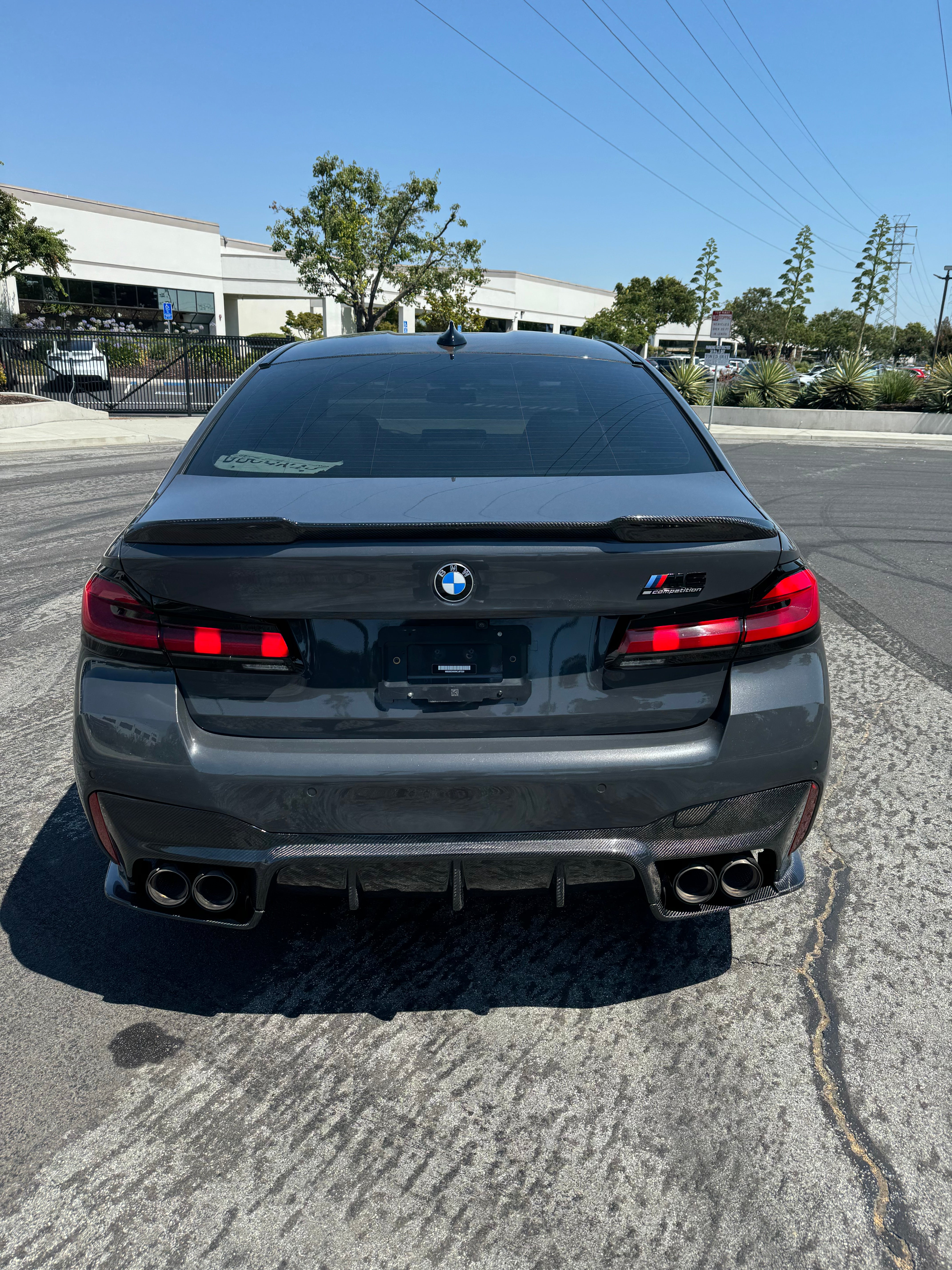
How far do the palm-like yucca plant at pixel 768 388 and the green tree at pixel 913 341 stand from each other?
8447 centimetres

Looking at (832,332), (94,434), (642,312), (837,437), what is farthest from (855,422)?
(832,332)

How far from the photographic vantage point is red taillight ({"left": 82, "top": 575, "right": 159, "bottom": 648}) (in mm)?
2236

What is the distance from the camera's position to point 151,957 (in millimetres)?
2814

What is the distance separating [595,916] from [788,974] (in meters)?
0.60

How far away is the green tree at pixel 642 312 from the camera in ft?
298

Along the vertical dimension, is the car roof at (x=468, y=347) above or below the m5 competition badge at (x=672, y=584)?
above

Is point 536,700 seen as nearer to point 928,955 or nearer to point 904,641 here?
point 928,955

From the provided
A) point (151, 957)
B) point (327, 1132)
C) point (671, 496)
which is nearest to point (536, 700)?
point (671, 496)

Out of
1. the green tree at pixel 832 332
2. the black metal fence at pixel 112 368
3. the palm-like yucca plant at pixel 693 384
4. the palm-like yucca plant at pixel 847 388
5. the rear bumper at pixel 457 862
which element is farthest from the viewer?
the green tree at pixel 832 332

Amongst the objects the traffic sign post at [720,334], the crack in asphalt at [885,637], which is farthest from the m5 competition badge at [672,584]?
the traffic sign post at [720,334]

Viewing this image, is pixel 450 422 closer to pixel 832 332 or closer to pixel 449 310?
pixel 449 310

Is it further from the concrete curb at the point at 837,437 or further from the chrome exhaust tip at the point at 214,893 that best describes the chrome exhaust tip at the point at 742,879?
the concrete curb at the point at 837,437

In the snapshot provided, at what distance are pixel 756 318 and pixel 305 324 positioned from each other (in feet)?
217

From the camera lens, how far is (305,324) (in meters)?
62.2
